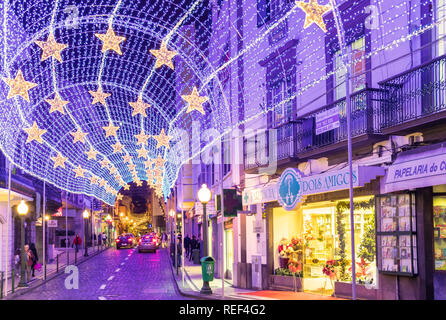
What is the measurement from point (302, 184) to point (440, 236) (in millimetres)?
5206

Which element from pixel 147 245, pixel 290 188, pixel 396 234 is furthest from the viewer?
pixel 147 245

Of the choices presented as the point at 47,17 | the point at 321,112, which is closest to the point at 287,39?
the point at 321,112

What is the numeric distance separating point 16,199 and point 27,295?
973cm

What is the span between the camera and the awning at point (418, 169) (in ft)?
40.8

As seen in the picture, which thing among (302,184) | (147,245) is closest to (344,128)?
(302,184)

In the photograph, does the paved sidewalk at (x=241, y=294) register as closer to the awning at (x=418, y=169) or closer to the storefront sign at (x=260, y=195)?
the storefront sign at (x=260, y=195)

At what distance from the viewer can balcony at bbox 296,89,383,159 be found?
1502 cm

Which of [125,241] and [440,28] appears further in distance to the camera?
[125,241]

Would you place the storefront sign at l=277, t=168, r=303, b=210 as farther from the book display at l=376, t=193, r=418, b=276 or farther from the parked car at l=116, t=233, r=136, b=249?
the parked car at l=116, t=233, r=136, b=249

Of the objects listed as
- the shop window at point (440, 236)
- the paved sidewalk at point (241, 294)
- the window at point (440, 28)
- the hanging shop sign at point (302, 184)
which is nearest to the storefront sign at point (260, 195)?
the hanging shop sign at point (302, 184)

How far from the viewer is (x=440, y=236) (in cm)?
1404

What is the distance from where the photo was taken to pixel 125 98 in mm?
34531

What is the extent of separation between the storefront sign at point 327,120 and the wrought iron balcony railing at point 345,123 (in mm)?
129

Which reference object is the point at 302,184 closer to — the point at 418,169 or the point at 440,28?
the point at 418,169
